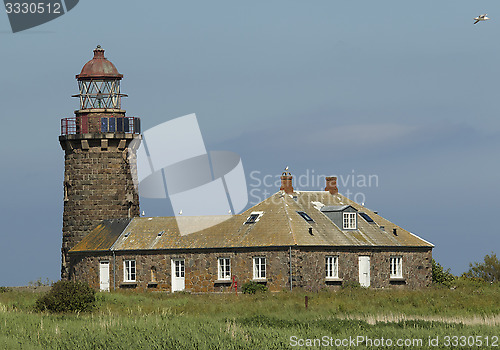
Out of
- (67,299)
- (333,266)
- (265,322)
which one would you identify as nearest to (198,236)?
(333,266)

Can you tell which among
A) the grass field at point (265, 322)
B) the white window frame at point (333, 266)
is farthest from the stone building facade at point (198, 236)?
the grass field at point (265, 322)

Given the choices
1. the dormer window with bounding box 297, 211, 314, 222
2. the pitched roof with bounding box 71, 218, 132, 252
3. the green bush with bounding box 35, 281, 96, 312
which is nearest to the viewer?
the green bush with bounding box 35, 281, 96, 312

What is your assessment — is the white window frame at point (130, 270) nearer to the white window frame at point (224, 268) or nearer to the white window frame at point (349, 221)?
the white window frame at point (224, 268)

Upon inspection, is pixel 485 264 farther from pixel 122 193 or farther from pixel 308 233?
pixel 122 193

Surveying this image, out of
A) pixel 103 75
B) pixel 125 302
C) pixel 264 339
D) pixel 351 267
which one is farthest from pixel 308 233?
pixel 264 339

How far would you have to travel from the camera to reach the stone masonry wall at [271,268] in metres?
50.2

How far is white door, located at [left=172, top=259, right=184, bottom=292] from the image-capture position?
5284 centimetres

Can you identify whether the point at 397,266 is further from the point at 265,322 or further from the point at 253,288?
the point at 265,322

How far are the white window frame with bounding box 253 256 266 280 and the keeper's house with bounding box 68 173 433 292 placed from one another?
46 mm

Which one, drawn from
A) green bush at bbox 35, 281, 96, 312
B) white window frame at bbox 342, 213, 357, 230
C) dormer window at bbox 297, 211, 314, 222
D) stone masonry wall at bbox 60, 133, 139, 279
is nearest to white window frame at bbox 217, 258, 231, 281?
dormer window at bbox 297, 211, 314, 222

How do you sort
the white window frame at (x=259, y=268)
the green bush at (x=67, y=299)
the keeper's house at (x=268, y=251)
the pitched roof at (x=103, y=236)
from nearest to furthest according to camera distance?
the green bush at (x=67, y=299) < the keeper's house at (x=268, y=251) < the white window frame at (x=259, y=268) < the pitched roof at (x=103, y=236)

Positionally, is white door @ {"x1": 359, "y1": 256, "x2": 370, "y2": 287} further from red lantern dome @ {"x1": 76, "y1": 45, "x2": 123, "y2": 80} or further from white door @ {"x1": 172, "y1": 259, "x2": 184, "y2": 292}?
red lantern dome @ {"x1": 76, "y1": 45, "x2": 123, "y2": 80}

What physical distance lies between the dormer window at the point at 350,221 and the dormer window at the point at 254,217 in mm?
4130

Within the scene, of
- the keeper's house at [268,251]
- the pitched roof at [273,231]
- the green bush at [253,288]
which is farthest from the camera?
the pitched roof at [273,231]
